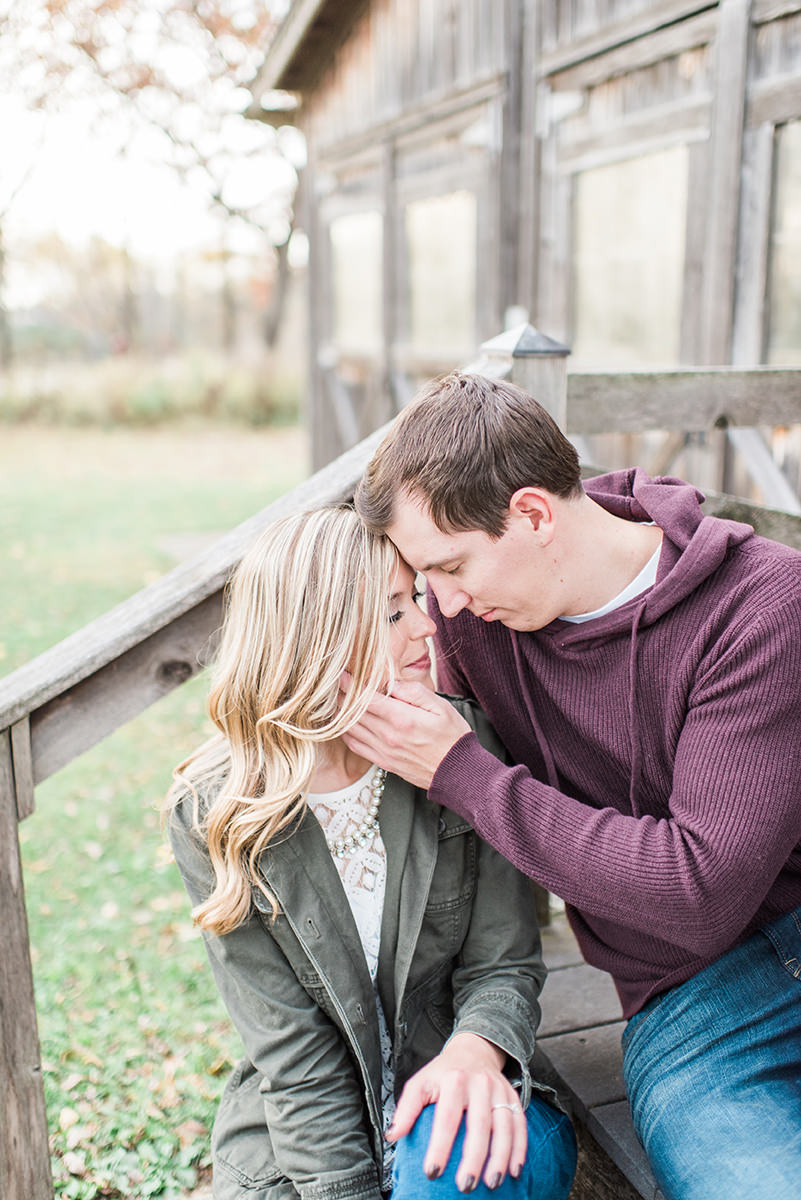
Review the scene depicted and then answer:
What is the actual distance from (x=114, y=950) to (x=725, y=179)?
155 inches

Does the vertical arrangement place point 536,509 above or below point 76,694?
above

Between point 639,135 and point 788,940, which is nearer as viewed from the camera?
point 788,940

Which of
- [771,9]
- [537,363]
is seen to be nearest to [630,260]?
[771,9]

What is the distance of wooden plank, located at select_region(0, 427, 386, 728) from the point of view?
1.98 metres

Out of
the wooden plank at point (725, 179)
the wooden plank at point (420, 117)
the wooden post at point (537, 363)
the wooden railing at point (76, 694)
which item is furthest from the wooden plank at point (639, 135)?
the wooden railing at point (76, 694)

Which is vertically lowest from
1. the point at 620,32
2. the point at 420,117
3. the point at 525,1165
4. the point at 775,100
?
the point at 525,1165

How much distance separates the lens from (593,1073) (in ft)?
7.67

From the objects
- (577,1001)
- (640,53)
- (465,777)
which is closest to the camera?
(465,777)

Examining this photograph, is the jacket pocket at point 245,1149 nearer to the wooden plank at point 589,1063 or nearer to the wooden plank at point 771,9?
the wooden plank at point 589,1063

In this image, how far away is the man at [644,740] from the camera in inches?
71.0

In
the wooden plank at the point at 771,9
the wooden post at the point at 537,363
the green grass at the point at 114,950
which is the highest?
the wooden plank at the point at 771,9

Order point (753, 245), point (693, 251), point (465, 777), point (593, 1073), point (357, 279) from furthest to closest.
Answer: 1. point (357, 279)
2. point (693, 251)
3. point (753, 245)
4. point (593, 1073)
5. point (465, 777)

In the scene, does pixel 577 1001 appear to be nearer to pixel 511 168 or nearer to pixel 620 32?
pixel 620 32

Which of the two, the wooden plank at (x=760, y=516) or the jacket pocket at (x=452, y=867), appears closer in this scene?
the jacket pocket at (x=452, y=867)
